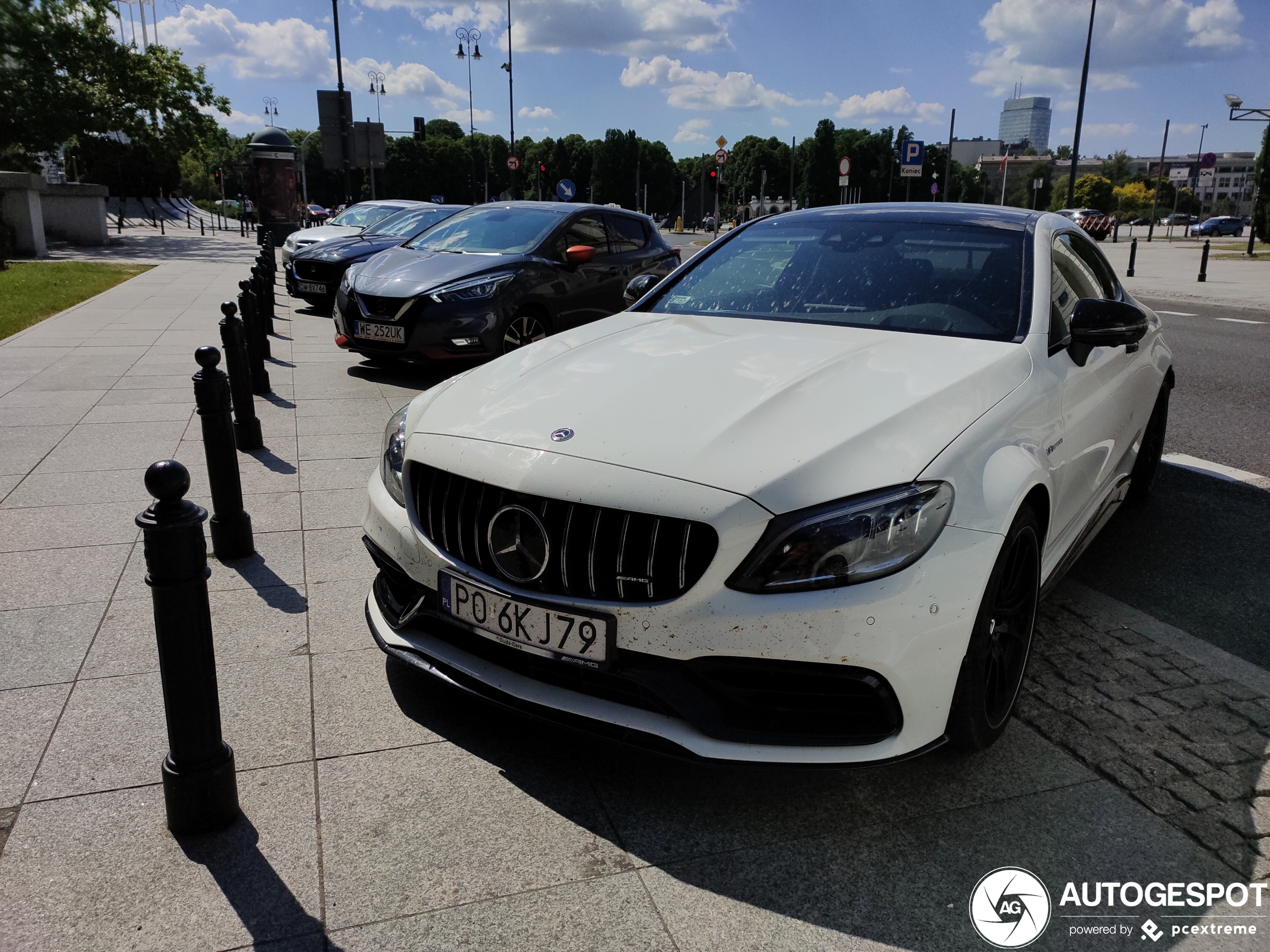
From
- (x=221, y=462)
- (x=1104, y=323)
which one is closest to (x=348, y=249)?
(x=221, y=462)

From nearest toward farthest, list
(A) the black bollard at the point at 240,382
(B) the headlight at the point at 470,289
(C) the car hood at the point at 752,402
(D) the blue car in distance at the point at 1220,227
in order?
(C) the car hood at the point at 752,402 < (A) the black bollard at the point at 240,382 < (B) the headlight at the point at 470,289 < (D) the blue car in distance at the point at 1220,227

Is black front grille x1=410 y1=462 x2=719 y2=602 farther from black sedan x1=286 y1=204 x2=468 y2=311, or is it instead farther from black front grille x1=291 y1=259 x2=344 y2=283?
black front grille x1=291 y1=259 x2=344 y2=283

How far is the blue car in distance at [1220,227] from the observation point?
69.9m

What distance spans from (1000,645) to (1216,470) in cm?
435

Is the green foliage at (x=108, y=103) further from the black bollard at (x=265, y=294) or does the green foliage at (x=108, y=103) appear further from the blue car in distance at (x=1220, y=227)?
the blue car in distance at (x=1220, y=227)

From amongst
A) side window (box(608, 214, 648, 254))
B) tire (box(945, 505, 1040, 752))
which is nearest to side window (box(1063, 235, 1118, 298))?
tire (box(945, 505, 1040, 752))

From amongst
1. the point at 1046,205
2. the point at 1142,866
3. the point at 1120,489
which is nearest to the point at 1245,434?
the point at 1120,489

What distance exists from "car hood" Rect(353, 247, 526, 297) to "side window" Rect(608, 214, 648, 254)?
143 centimetres

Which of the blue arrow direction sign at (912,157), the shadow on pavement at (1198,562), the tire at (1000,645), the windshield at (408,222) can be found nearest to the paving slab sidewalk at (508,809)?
the tire at (1000,645)

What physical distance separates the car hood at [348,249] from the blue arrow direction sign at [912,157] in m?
33.7

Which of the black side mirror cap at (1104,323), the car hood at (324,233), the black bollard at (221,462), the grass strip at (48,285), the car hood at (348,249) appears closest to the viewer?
the black side mirror cap at (1104,323)

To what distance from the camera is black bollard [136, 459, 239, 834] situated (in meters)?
2.32

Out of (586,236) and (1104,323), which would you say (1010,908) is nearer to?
(1104,323)

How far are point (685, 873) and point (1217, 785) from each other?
1.60 metres
